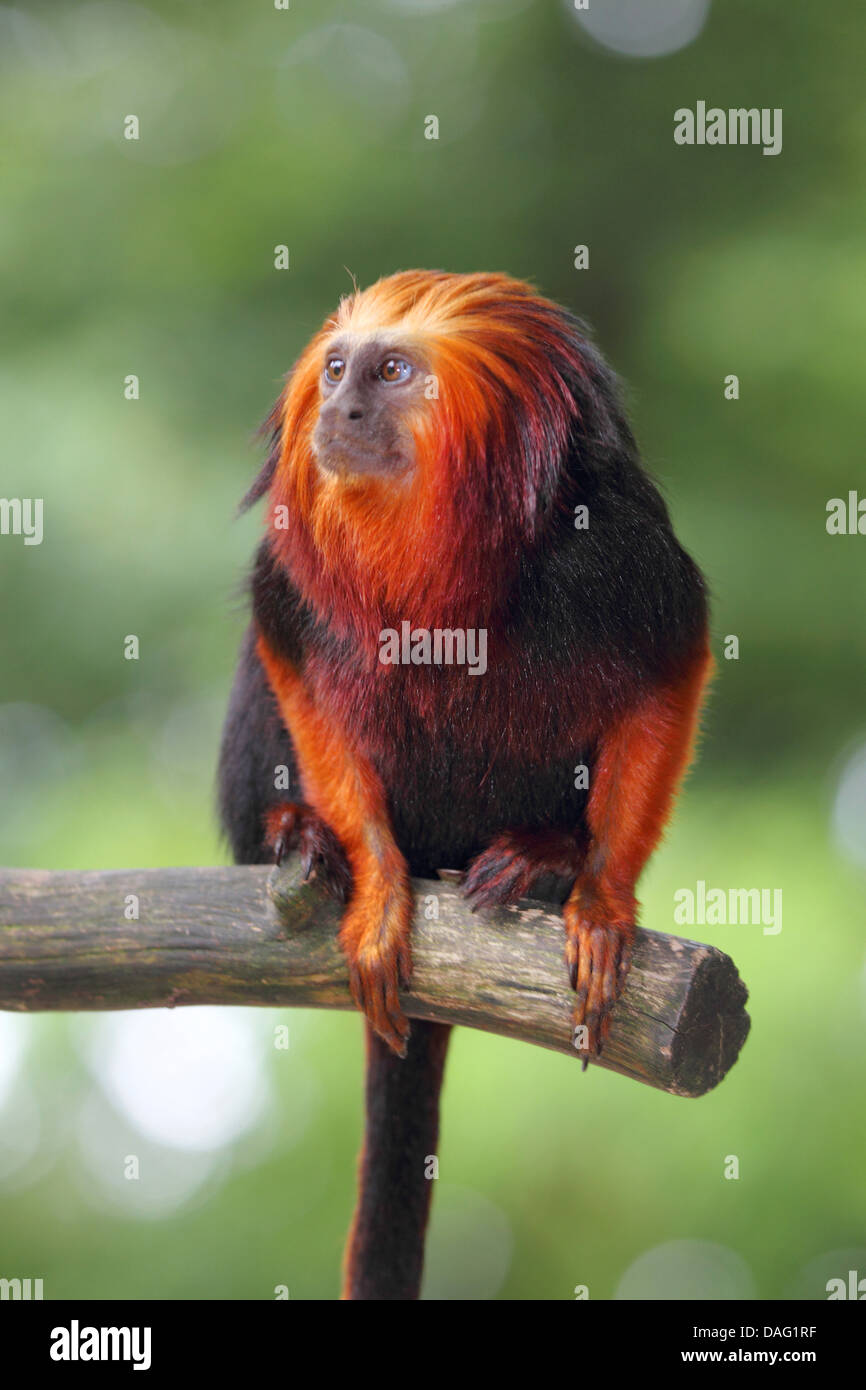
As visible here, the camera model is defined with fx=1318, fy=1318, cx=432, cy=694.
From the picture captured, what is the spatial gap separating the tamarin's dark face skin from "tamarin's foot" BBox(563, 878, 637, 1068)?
628 mm

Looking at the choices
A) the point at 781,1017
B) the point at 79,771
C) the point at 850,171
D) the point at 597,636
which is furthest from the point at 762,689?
the point at 597,636

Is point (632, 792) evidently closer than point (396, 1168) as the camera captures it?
Yes

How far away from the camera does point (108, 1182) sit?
3902mm

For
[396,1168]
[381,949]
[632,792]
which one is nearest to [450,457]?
[632,792]

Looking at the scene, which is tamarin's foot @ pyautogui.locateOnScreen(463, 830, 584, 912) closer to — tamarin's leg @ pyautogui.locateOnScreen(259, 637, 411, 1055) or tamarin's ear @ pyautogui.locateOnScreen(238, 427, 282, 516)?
tamarin's leg @ pyautogui.locateOnScreen(259, 637, 411, 1055)

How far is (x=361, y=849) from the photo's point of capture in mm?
1852

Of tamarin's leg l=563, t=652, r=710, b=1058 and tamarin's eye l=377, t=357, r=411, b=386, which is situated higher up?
tamarin's eye l=377, t=357, r=411, b=386

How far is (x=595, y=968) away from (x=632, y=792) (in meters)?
0.26

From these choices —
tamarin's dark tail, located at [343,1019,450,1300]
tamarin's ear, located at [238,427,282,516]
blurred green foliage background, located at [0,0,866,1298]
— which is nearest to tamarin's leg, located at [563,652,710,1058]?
tamarin's dark tail, located at [343,1019,450,1300]

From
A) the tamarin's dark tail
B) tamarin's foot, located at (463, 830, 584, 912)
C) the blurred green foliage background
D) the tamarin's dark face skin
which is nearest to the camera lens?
the tamarin's dark face skin

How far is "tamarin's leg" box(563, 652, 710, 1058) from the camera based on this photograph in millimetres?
1754

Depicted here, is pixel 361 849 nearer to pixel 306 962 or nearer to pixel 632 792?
pixel 306 962

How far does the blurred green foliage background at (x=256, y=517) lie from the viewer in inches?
136

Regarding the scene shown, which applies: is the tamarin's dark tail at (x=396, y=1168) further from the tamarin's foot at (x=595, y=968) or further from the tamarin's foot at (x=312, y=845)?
the tamarin's foot at (x=595, y=968)
